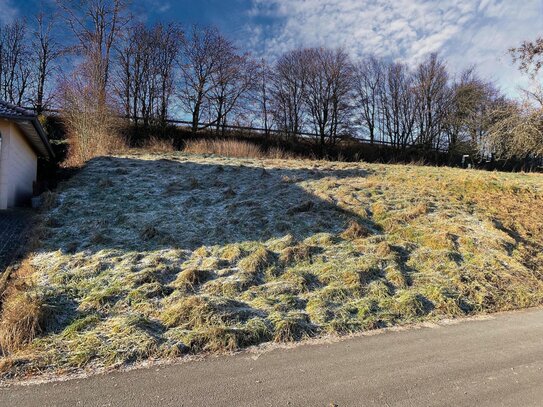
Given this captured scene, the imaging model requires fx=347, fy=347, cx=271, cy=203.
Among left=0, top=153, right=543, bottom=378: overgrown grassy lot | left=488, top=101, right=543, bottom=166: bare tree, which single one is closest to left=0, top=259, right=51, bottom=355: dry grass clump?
left=0, top=153, right=543, bottom=378: overgrown grassy lot

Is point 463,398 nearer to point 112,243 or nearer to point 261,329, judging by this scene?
point 261,329

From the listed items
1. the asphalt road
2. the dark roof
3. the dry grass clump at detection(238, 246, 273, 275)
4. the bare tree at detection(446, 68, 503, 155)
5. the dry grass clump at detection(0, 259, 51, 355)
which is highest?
the bare tree at detection(446, 68, 503, 155)

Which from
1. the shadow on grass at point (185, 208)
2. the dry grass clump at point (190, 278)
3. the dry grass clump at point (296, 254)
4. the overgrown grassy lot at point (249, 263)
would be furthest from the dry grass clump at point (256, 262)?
the shadow on grass at point (185, 208)

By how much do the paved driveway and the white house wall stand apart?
69 cm

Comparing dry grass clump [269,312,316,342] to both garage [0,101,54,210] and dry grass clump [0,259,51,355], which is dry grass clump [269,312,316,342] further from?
garage [0,101,54,210]

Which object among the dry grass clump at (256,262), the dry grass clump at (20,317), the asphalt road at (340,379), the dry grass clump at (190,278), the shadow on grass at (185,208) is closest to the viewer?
the asphalt road at (340,379)

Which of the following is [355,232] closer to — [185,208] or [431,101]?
[185,208]

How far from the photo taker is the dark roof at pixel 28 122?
355 inches

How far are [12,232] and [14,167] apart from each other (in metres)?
3.58

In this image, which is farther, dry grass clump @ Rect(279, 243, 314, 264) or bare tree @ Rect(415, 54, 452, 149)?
bare tree @ Rect(415, 54, 452, 149)

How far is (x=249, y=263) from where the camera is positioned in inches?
235

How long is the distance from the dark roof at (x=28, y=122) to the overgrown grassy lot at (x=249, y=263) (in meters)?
1.83

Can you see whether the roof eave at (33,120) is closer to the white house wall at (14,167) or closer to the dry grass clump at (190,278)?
the white house wall at (14,167)

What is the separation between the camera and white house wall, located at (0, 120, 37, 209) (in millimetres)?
9375
